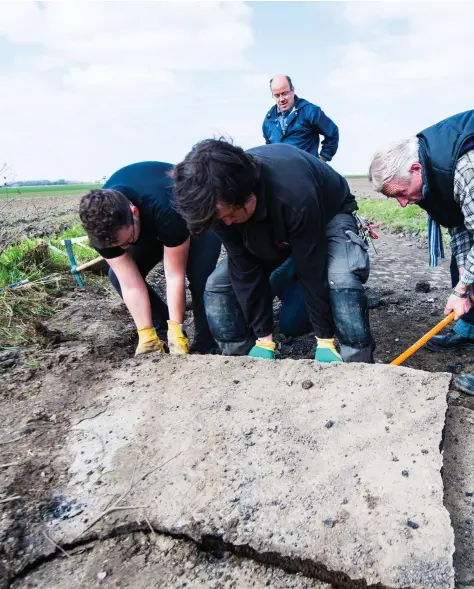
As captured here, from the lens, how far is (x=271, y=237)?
2254 mm

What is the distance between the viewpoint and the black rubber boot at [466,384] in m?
2.34

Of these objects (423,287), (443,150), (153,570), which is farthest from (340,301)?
(423,287)

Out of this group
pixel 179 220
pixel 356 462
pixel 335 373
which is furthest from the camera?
pixel 179 220

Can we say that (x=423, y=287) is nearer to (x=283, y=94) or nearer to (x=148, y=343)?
(x=283, y=94)

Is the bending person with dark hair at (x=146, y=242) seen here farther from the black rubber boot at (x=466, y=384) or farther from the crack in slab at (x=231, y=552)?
the black rubber boot at (x=466, y=384)

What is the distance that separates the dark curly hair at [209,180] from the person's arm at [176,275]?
2.52 ft

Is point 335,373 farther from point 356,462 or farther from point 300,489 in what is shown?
point 300,489

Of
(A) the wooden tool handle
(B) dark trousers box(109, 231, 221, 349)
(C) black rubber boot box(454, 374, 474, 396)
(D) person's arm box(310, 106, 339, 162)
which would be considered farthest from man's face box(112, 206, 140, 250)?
(A) the wooden tool handle

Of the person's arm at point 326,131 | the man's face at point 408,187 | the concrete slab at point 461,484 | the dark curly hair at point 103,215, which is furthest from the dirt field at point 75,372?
the person's arm at point 326,131

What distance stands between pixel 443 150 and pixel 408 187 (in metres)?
0.20

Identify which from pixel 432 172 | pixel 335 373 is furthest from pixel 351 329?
pixel 432 172

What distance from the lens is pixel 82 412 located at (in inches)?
87.0

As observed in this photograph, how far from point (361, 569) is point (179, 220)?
180 centimetres

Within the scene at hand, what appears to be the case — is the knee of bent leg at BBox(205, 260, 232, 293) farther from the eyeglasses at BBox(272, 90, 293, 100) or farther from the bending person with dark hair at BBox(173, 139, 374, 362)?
the eyeglasses at BBox(272, 90, 293, 100)
